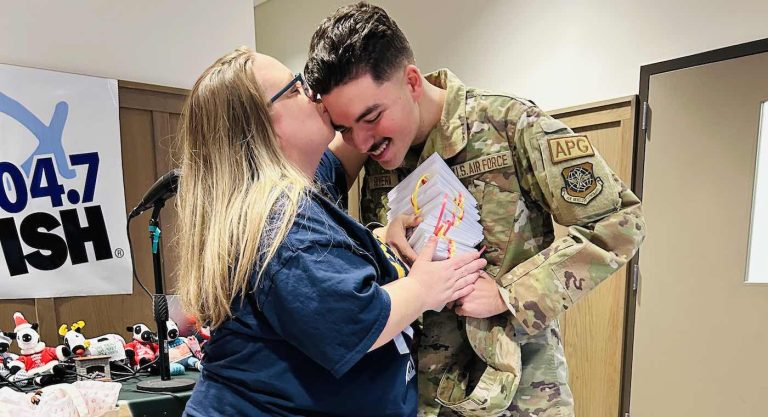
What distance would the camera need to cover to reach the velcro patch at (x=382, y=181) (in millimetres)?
1274

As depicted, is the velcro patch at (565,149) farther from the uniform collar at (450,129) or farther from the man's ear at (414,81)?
the man's ear at (414,81)

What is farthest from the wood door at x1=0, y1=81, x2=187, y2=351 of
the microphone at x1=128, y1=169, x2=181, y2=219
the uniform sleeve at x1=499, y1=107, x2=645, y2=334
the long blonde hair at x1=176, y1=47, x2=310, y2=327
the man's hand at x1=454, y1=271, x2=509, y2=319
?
the uniform sleeve at x1=499, y1=107, x2=645, y2=334

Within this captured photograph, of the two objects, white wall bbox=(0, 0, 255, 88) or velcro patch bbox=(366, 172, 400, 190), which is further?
white wall bbox=(0, 0, 255, 88)

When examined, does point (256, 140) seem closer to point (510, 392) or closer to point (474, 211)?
point (474, 211)

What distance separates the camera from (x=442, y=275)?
101 cm

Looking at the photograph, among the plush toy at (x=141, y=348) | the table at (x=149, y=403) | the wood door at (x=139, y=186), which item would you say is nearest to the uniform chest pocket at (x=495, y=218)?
the table at (x=149, y=403)

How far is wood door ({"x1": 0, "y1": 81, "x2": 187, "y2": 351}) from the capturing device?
2314 millimetres

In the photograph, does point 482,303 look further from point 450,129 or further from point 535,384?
point 450,129

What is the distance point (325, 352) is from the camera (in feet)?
2.66

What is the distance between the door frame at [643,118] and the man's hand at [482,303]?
5.20 ft

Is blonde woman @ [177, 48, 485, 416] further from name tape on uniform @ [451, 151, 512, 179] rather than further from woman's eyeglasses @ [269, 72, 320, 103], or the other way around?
name tape on uniform @ [451, 151, 512, 179]

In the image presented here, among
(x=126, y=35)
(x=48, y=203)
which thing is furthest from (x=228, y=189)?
(x=126, y=35)

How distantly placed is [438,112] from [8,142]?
1.91 m

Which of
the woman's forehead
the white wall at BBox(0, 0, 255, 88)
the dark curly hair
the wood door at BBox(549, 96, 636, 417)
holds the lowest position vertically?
the wood door at BBox(549, 96, 636, 417)
